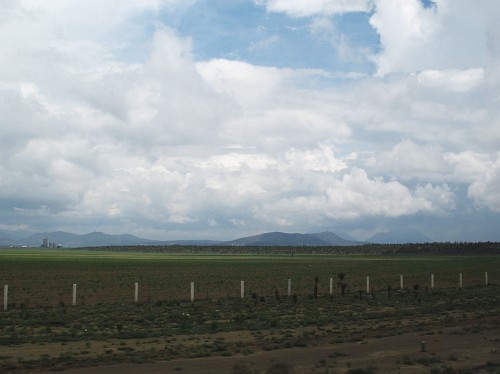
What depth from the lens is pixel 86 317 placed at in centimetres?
2469

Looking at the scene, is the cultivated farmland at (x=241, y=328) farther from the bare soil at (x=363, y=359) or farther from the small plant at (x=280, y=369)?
the small plant at (x=280, y=369)

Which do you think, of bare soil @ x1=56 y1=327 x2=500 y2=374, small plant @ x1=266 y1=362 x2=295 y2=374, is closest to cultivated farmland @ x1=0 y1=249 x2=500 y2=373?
bare soil @ x1=56 y1=327 x2=500 y2=374

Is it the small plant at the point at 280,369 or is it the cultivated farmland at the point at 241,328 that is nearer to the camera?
the small plant at the point at 280,369

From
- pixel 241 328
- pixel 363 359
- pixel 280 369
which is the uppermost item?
pixel 280 369

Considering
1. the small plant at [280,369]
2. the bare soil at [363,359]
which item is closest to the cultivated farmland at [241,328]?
the bare soil at [363,359]

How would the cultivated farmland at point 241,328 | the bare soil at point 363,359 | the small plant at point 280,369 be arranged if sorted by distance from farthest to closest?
the cultivated farmland at point 241,328
the bare soil at point 363,359
the small plant at point 280,369

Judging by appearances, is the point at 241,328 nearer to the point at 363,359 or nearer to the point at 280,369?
the point at 363,359

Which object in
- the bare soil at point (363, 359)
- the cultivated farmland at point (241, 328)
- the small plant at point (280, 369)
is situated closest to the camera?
the small plant at point (280, 369)

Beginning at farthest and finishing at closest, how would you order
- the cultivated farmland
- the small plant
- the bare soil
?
the cultivated farmland → the bare soil → the small plant

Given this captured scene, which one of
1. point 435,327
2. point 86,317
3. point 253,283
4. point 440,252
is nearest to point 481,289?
point 253,283

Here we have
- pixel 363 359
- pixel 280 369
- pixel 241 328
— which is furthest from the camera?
pixel 241 328

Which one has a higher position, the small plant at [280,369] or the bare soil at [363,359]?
the small plant at [280,369]

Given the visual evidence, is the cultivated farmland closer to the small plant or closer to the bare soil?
the bare soil

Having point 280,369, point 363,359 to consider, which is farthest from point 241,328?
point 280,369
